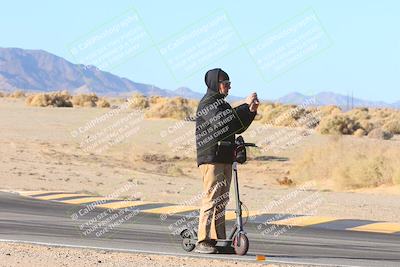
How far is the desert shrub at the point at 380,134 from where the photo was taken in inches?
2035

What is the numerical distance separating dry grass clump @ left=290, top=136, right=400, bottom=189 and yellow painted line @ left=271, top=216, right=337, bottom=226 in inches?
410

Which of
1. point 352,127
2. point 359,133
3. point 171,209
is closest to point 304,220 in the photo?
point 171,209

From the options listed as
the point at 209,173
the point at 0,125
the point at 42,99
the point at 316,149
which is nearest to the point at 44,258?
the point at 209,173

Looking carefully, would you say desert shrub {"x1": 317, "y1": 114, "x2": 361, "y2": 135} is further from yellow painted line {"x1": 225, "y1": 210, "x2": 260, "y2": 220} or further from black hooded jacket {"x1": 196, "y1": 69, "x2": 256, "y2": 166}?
black hooded jacket {"x1": 196, "y1": 69, "x2": 256, "y2": 166}

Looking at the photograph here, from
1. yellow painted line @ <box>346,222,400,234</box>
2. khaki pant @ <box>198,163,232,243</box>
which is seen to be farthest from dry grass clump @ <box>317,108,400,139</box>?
khaki pant @ <box>198,163,232,243</box>

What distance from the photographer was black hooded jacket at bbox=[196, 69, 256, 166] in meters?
10.2

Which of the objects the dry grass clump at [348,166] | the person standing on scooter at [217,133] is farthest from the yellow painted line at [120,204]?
the dry grass clump at [348,166]

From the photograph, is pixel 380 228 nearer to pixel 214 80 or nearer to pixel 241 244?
pixel 241 244

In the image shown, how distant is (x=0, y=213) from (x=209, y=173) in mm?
6068

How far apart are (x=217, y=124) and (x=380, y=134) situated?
4321cm

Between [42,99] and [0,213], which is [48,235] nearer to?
[0,213]

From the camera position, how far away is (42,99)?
66375 mm

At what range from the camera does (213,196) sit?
1036 centimetres

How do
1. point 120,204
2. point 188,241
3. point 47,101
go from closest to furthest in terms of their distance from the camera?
point 188,241 < point 120,204 < point 47,101
